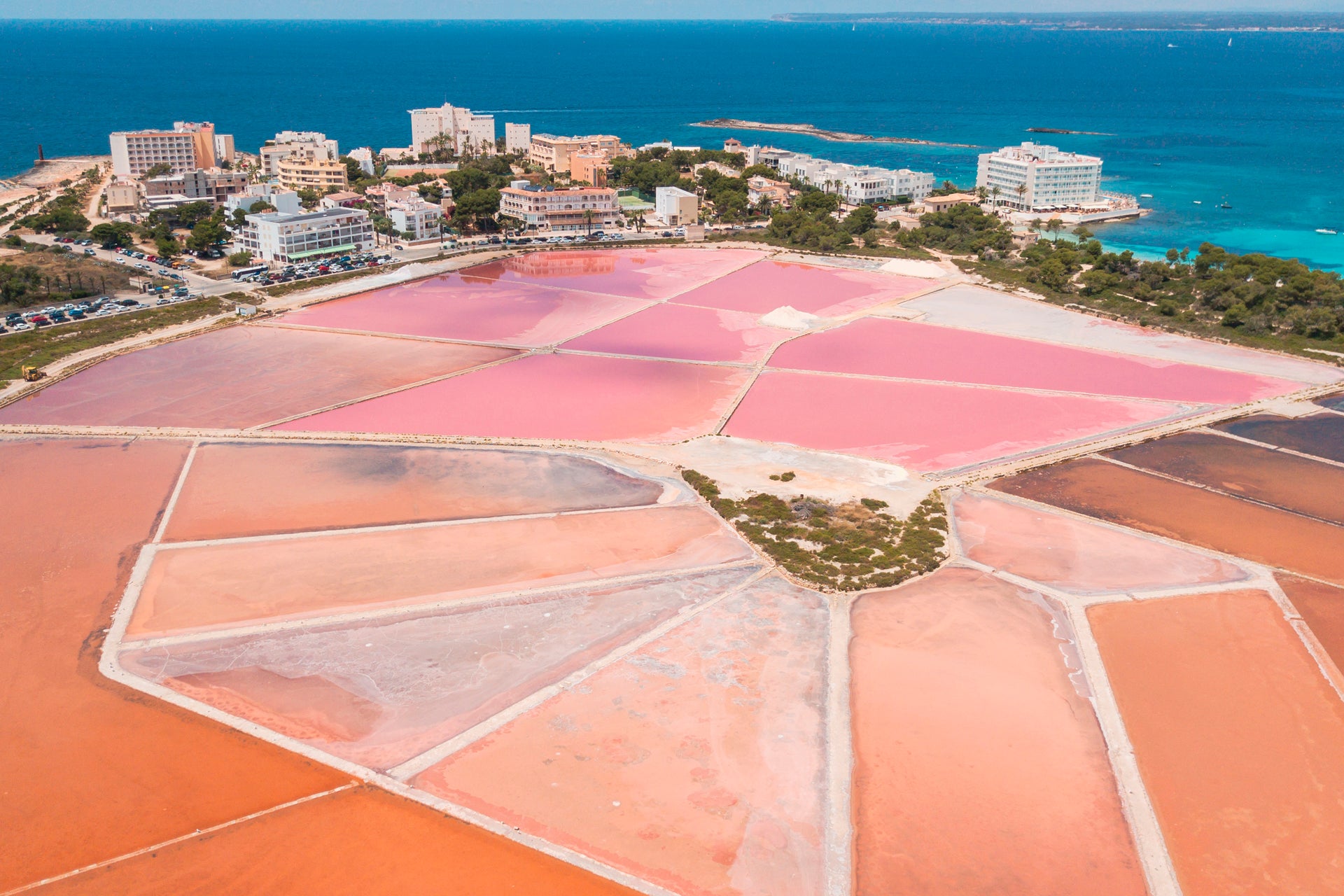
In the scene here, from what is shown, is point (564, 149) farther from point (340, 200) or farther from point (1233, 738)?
point (1233, 738)

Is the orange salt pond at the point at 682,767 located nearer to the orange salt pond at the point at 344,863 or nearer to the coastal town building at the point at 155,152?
the orange salt pond at the point at 344,863

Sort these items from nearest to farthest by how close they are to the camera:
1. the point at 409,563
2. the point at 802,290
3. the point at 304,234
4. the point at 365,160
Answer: the point at 409,563
the point at 802,290
the point at 304,234
the point at 365,160

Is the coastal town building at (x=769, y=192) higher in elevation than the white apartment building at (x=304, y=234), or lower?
higher

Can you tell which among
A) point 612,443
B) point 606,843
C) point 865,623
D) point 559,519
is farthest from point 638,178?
point 606,843

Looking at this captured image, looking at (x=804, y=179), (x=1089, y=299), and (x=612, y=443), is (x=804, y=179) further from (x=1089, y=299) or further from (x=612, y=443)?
(x=612, y=443)

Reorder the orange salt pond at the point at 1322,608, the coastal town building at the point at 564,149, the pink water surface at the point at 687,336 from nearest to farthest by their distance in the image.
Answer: the orange salt pond at the point at 1322,608, the pink water surface at the point at 687,336, the coastal town building at the point at 564,149

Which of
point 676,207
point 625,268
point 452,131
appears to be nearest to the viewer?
point 625,268

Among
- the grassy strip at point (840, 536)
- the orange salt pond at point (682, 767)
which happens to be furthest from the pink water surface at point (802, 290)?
the orange salt pond at point (682, 767)

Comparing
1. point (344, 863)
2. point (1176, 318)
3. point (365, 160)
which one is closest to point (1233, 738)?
point (344, 863)
